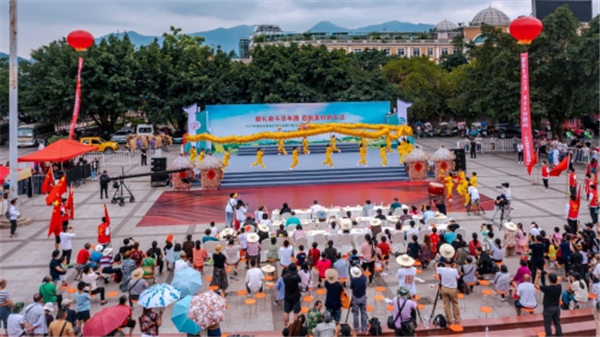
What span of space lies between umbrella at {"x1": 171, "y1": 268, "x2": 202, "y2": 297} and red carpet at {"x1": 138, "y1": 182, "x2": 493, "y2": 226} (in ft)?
26.8

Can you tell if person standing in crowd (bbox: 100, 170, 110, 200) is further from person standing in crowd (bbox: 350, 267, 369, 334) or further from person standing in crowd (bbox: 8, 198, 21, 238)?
person standing in crowd (bbox: 350, 267, 369, 334)

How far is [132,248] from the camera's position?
37.1ft

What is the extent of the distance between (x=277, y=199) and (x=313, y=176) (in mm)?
3874

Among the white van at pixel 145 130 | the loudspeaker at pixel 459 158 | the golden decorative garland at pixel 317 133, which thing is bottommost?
the loudspeaker at pixel 459 158

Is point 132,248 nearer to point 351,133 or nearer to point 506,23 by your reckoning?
point 351,133

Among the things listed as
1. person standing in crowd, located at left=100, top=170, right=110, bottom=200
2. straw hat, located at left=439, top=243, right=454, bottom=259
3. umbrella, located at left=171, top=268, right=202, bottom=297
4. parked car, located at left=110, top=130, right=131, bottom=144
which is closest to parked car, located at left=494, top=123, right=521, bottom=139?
parked car, located at left=110, top=130, right=131, bottom=144

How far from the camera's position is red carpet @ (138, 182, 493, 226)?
17734 millimetres

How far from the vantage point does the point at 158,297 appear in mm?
7512

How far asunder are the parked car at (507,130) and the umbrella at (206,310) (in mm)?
35817

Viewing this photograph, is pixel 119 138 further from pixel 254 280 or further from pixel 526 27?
pixel 526 27

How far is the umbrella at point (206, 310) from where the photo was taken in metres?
7.01

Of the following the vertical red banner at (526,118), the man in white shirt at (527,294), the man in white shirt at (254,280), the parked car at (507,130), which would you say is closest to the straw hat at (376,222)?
the man in white shirt at (254,280)

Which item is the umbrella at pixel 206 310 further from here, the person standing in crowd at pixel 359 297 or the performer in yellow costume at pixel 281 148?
the performer in yellow costume at pixel 281 148

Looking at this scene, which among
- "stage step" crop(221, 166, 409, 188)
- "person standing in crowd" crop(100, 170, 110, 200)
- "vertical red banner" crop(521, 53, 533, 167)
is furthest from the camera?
"stage step" crop(221, 166, 409, 188)
